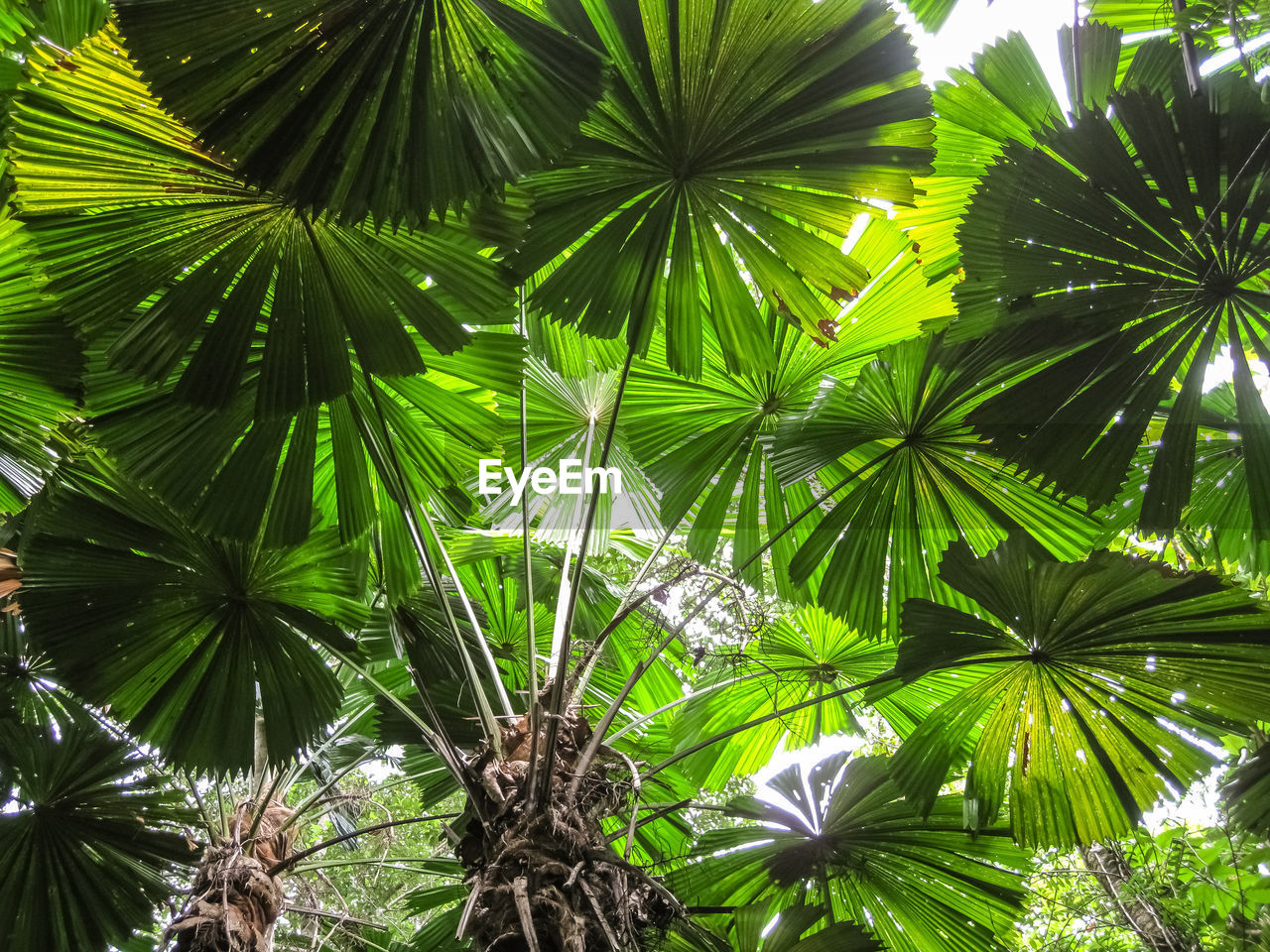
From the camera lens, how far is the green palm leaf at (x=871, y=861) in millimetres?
2709

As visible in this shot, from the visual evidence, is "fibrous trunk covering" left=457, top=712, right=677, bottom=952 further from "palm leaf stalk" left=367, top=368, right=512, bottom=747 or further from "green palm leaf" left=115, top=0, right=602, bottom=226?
"green palm leaf" left=115, top=0, right=602, bottom=226

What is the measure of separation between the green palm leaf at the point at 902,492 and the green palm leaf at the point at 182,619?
1.49 meters

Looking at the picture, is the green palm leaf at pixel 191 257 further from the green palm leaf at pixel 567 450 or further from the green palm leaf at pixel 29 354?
the green palm leaf at pixel 567 450

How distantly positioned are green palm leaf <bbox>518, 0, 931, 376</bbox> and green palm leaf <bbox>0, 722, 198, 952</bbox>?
7.41 ft

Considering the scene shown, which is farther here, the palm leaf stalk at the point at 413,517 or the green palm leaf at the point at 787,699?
the green palm leaf at the point at 787,699

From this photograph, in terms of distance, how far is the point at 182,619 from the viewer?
2.44 m

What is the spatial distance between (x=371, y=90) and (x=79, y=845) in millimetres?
2777

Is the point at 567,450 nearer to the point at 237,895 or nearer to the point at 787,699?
the point at 787,699

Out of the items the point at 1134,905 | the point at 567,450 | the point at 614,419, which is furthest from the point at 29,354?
the point at 1134,905

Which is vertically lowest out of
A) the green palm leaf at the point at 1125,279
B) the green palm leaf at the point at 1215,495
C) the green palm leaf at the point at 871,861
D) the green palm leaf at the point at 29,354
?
the green palm leaf at the point at 871,861

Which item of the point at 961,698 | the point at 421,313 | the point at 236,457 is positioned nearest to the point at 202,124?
the point at 421,313

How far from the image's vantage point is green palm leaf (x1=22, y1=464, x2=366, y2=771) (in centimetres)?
232

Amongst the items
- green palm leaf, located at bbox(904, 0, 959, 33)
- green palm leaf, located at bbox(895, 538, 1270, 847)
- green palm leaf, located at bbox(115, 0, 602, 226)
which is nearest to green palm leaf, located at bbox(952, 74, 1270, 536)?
green palm leaf, located at bbox(895, 538, 1270, 847)

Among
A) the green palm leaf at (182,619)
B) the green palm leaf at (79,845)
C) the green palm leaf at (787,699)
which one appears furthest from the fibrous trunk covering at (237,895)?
the green palm leaf at (787,699)
